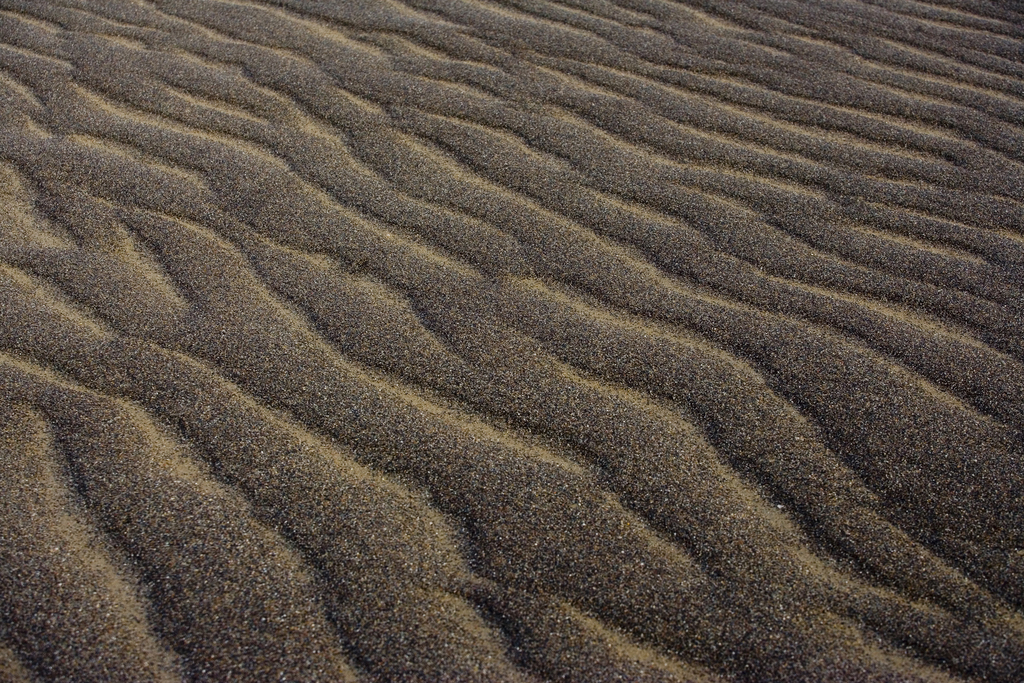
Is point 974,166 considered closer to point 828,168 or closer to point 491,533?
point 828,168

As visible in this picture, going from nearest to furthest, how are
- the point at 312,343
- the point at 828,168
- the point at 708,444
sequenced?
the point at 708,444
the point at 312,343
the point at 828,168

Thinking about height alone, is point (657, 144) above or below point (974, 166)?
below

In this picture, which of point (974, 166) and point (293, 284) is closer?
point (293, 284)

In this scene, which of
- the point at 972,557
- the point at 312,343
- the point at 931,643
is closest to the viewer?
the point at 931,643

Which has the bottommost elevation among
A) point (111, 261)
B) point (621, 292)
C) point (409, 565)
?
point (409, 565)

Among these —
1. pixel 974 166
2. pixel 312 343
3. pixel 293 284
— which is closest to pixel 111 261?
pixel 293 284

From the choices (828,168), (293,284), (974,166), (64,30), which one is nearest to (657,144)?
(828,168)

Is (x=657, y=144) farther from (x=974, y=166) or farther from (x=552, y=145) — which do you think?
(x=974, y=166)
